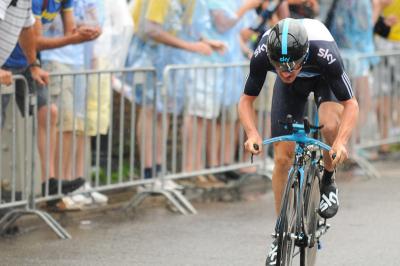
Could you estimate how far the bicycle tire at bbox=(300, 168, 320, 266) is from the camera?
8258 millimetres

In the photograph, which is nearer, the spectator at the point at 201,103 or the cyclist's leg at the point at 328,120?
the cyclist's leg at the point at 328,120

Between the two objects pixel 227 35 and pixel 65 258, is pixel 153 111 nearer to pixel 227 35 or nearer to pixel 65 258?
pixel 227 35

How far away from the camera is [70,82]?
11391 millimetres

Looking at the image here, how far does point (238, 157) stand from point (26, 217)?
3108mm

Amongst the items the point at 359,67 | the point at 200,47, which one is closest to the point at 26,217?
the point at 200,47

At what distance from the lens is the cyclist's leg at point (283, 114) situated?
8508 mm

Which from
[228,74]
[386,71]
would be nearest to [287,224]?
[228,74]

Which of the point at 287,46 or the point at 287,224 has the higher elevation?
the point at 287,46

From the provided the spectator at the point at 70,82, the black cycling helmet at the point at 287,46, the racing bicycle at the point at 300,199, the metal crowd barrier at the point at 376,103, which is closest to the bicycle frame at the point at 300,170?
the racing bicycle at the point at 300,199

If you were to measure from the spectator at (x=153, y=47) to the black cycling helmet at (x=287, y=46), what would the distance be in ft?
14.7

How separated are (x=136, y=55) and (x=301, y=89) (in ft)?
14.9

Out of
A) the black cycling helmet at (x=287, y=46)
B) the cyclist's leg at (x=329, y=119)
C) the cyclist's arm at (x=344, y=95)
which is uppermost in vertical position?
the black cycling helmet at (x=287, y=46)

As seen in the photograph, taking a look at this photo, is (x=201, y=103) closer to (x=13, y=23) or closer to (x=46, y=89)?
(x=46, y=89)

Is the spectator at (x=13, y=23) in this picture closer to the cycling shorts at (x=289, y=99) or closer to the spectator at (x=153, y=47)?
the spectator at (x=153, y=47)
